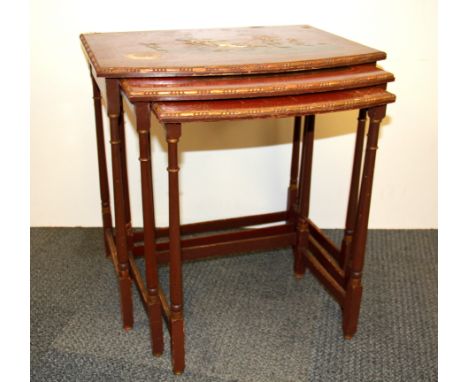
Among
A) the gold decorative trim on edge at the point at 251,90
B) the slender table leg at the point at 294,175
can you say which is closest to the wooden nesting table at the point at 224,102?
the gold decorative trim on edge at the point at 251,90

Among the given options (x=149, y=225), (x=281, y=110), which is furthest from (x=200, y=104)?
(x=149, y=225)

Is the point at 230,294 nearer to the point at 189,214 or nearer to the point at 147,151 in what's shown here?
the point at 189,214

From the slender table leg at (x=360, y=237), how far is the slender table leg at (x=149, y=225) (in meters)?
0.54

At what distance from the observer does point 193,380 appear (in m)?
1.60

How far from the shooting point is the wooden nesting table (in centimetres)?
138

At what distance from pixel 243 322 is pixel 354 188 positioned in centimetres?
52

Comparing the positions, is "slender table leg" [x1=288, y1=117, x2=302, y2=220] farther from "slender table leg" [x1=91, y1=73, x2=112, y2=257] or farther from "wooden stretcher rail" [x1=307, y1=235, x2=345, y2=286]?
"slender table leg" [x1=91, y1=73, x2=112, y2=257]

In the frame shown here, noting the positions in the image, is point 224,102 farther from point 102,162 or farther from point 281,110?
point 102,162

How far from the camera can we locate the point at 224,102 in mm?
1381

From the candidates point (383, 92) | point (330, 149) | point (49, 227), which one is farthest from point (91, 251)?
point (383, 92)

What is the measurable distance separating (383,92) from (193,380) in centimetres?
88

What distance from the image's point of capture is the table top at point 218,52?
1.41 m

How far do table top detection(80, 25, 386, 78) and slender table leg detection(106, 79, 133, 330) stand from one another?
0.08 meters

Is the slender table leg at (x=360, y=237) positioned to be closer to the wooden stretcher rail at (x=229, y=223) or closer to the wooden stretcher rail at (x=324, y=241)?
the wooden stretcher rail at (x=324, y=241)
